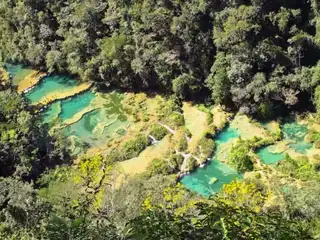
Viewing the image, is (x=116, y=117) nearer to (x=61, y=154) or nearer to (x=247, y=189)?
(x=61, y=154)

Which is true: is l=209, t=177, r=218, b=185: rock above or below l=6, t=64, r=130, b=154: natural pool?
below

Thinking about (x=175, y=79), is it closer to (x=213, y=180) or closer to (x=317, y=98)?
(x=213, y=180)

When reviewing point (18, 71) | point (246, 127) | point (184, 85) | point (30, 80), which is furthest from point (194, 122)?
point (18, 71)

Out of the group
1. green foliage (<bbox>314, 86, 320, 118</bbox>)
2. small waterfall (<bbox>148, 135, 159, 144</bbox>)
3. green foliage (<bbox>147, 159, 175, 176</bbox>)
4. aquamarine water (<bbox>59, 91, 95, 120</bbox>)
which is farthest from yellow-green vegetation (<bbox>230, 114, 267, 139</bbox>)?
aquamarine water (<bbox>59, 91, 95, 120</bbox>)

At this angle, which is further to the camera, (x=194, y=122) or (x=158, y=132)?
(x=194, y=122)

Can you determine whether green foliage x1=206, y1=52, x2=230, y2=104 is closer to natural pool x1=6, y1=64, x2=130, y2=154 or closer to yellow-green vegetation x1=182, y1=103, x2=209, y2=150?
yellow-green vegetation x1=182, y1=103, x2=209, y2=150

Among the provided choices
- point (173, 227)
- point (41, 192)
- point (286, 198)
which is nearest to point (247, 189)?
point (286, 198)
